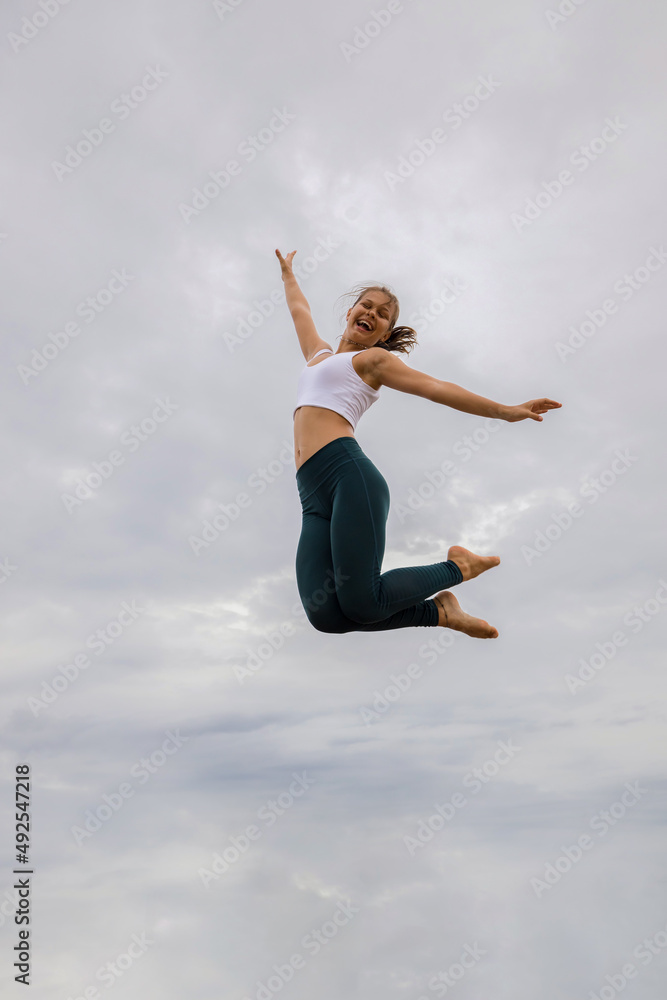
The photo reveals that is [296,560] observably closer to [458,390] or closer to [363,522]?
[363,522]

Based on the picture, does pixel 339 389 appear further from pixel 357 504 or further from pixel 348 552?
pixel 348 552

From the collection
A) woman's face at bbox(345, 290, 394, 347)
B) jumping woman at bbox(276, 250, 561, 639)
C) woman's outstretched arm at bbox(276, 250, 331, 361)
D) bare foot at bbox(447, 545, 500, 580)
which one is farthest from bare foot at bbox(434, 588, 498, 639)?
woman's outstretched arm at bbox(276, 250, 331, 361)

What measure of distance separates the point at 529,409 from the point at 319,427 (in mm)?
1265

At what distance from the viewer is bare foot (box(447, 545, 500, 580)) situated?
5262 millimetres

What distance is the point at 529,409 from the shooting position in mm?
4547

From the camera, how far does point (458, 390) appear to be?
4562 millimetres

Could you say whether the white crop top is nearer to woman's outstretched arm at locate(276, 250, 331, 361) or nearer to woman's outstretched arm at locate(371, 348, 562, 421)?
woman's outstretched arm at locate(371, 348, 562, 421)

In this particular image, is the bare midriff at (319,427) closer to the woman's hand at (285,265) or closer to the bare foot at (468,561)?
the bare foot at (468,561)

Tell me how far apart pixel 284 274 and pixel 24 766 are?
5659mm

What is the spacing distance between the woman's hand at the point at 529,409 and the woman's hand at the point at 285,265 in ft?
7.94

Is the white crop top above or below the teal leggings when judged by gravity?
above

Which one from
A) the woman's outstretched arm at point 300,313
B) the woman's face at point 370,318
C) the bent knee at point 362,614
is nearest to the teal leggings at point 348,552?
the bent knee at point 362,614

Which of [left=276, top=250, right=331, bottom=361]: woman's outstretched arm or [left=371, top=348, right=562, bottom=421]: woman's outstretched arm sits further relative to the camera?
[left=276, top=250, right=331, bottom=361]: woman's outstretched arm

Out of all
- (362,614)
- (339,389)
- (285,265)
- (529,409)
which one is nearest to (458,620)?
(362,614)
